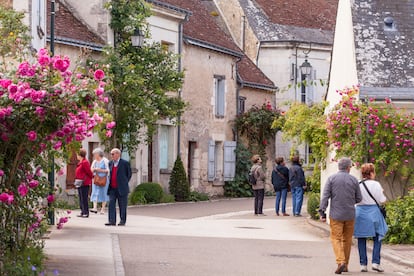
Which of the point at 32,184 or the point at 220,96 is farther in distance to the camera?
the point at 220,96

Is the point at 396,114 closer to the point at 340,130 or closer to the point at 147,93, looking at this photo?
the point at 340,130

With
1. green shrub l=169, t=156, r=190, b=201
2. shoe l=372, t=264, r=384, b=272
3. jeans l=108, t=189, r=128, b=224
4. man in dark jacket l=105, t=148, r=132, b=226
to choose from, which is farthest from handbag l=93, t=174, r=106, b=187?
green shrub l=169, t=156, r=190, b=201

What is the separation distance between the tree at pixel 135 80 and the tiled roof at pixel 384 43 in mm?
9184

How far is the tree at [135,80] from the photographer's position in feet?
106

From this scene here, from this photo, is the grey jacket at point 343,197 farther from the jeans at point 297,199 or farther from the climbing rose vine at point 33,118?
the jeans at point 297,199

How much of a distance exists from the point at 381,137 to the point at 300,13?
107 ft

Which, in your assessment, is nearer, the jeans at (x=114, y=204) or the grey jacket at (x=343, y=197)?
the grey jacket at (x=343, y=197)

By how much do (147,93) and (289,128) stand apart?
795 cm

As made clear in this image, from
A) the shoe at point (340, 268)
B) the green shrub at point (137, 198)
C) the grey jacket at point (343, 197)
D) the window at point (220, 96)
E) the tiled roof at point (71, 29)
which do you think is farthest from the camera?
the window at point (220, 96)

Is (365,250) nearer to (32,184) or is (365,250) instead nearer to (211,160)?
(32,184)

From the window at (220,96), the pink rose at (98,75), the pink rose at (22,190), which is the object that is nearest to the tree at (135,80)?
the window at (220,96)

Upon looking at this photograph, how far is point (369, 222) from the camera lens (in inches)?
612

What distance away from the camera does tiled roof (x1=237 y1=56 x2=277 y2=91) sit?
4669 cm

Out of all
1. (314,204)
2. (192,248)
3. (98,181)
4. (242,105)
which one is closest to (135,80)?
(98,181)
